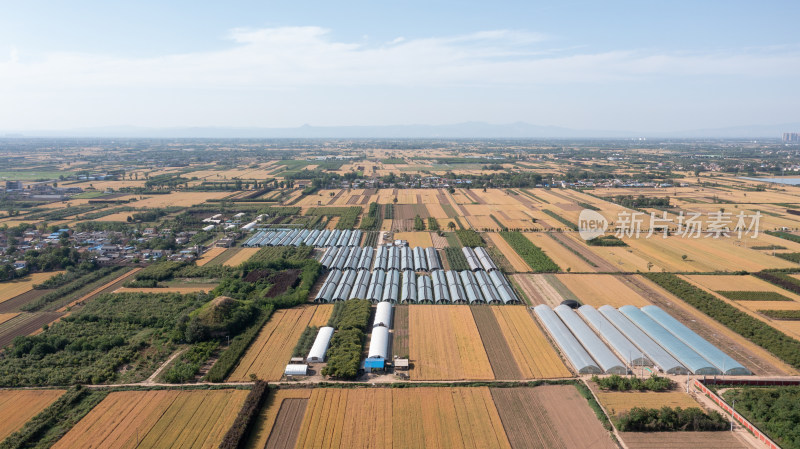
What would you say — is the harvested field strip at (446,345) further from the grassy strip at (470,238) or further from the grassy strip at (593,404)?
the grassy strip at (470,238)

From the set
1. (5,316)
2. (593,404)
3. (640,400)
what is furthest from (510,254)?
(5,316)

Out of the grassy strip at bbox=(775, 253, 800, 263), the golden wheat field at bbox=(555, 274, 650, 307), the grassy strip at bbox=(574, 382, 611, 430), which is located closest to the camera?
the grassy strip at bbox=(574, 382, 611, 430)

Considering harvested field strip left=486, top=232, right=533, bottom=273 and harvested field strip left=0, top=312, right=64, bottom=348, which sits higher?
harvested field strip left=486, top=232, right=533, bottom=273

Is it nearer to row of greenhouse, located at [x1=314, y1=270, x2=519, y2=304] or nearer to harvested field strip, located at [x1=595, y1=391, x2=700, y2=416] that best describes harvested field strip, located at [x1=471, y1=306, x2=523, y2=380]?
row of greenhouse, located at [x1=314, y1=270, x2=519, y2=304]

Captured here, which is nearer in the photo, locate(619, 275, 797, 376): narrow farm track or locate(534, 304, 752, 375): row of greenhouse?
locate(534, 304, 752, 375): row of greenhouse

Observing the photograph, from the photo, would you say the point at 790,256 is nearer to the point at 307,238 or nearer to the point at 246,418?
the point at 307,238

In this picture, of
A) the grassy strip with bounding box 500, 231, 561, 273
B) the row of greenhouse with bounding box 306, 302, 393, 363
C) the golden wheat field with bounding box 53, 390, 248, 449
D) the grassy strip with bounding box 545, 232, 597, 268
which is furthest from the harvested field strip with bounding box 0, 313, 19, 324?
the grassy strip with bounding box 545, 232, 597, 268

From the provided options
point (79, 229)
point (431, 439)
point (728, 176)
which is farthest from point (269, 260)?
point (728, 176)

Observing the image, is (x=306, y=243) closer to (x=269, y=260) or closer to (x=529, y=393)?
(x=269, y=260)
